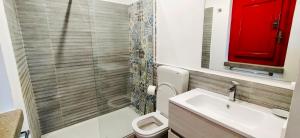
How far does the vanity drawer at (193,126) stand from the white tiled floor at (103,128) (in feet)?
3.66

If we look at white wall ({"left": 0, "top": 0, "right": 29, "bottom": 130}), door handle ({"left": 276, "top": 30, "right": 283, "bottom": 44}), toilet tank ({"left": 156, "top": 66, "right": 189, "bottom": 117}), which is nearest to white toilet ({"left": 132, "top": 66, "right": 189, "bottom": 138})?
toilet tank ({"left": 156, "top": 66, "right": 189, "bottom": 117})

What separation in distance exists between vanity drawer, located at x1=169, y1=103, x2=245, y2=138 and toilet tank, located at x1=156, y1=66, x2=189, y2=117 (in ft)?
1.14

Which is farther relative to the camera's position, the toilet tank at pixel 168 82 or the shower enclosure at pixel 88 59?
the shower enclosure at pixel 88 59

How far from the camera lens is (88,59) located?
2186 mm

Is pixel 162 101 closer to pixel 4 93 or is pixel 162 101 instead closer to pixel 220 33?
pixel 220 33

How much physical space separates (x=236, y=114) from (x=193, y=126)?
370mm

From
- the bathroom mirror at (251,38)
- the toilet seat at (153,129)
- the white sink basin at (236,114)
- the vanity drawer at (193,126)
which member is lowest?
the toilet seat at (153,129)

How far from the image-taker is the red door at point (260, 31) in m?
1.03

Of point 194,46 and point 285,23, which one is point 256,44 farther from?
point 194,46

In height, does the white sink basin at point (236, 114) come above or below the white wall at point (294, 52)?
below

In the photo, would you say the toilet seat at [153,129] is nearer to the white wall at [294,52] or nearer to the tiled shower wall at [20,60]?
the tiled shower wall at [20,60]

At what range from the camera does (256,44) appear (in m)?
1.17

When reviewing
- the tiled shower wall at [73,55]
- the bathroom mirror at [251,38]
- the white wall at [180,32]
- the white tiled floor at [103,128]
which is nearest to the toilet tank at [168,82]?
the white wall at [180,32]

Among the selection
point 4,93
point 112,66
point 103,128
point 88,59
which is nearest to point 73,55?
point 88,59
